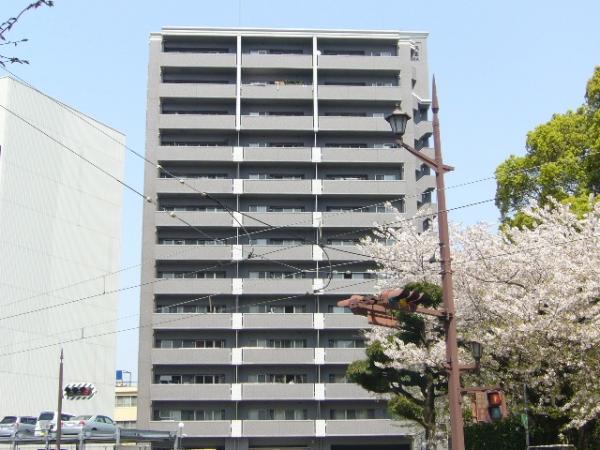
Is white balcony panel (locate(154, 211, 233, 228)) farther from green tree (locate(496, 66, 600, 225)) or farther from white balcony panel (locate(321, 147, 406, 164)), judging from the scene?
green tree (locate(496, 66, 600, 225))

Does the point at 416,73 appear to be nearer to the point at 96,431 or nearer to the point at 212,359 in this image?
the point at 212,359

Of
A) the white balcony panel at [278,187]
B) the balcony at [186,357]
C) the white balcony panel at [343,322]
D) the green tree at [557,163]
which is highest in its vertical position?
the white balcony panel at [278,187]

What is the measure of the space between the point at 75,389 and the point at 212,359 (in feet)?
40.0

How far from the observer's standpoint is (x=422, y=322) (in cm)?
2952

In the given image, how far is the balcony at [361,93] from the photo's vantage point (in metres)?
65.2

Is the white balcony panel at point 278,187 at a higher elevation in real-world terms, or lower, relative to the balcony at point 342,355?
higher

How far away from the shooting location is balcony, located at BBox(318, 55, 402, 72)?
65.9m

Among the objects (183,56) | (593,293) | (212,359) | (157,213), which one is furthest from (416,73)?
(593,293)

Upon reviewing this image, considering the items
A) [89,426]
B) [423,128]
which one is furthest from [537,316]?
[423,128]

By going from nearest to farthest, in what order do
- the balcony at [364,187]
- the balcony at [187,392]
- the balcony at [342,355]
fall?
the balcony at [187,392]
the balcony at [342,355]
the balcony at [364,187]

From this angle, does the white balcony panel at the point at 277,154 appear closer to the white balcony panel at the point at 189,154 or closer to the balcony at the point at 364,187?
the white balcony panel at the point at 189,154

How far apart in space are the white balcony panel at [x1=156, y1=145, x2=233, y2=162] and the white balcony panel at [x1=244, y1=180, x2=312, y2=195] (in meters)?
2.56

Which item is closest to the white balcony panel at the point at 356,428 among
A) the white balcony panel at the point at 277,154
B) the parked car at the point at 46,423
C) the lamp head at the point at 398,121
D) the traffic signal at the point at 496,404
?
the white balcony panel at the point at 277,154

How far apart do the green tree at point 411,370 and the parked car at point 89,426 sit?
11.3m
